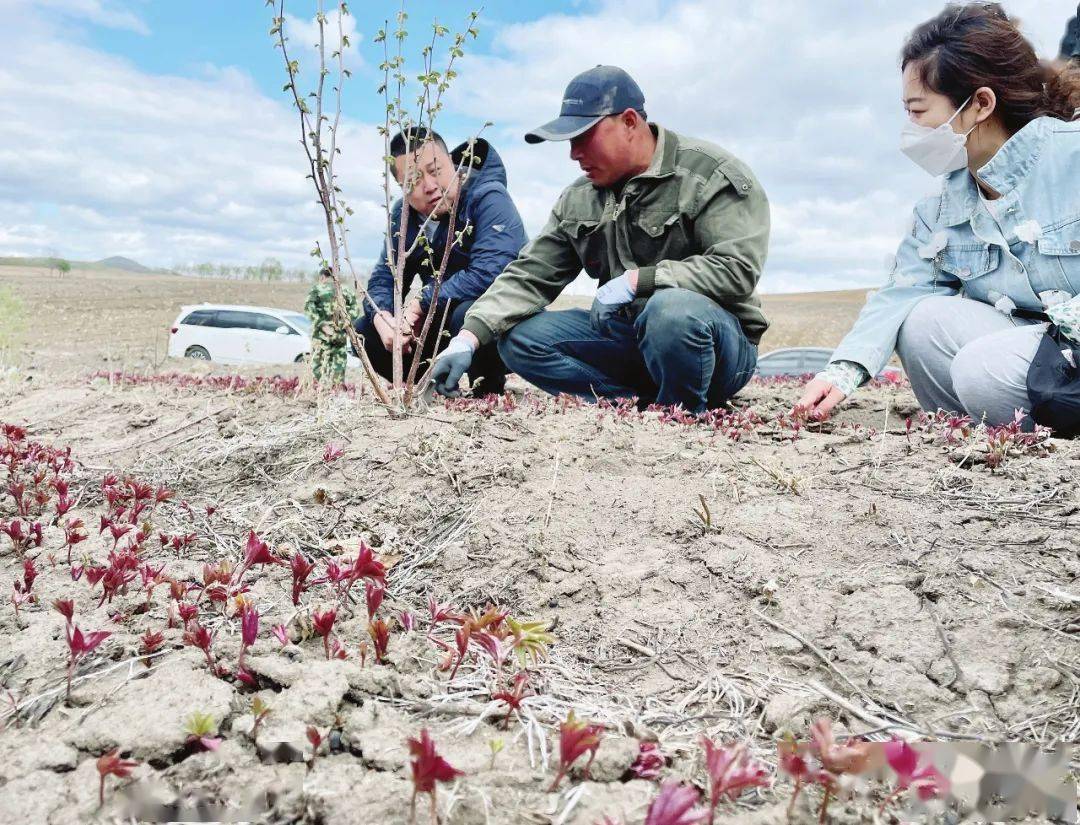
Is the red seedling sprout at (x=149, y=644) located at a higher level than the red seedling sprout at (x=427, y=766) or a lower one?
lower

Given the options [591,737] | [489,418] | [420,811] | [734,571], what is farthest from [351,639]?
[489,418]

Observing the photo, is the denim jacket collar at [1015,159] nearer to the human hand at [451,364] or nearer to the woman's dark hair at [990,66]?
the woman's dark hair at [990,66]

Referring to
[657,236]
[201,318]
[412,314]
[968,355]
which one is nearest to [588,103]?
[657,236]

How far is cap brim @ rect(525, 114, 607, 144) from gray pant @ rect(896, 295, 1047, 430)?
6.52 feet

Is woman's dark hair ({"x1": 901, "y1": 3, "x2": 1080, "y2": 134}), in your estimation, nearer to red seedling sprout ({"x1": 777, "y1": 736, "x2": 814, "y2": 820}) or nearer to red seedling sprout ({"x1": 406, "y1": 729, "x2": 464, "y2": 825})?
red seedling sprout ({"x1": 777, "y1": 736, "x2": 814, "y2": 820})

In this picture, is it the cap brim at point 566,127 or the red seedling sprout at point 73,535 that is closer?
the red seedling sprout at point 73,535

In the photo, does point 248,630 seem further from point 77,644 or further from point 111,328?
point 111,328

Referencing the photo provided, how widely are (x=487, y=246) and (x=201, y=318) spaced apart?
17.1m

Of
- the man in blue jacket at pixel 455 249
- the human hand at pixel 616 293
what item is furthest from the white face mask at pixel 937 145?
the man in blue jacket at pixel 455 249

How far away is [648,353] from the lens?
14.8 ft

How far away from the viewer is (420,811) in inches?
53.1

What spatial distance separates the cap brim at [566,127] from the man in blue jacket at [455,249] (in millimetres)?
990

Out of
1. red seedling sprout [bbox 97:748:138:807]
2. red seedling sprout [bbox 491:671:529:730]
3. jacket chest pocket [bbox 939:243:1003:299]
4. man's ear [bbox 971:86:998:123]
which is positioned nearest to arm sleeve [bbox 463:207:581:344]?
jacket chest pocket [bbox 939:243:1003:299]

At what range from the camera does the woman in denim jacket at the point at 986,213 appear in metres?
3.56
